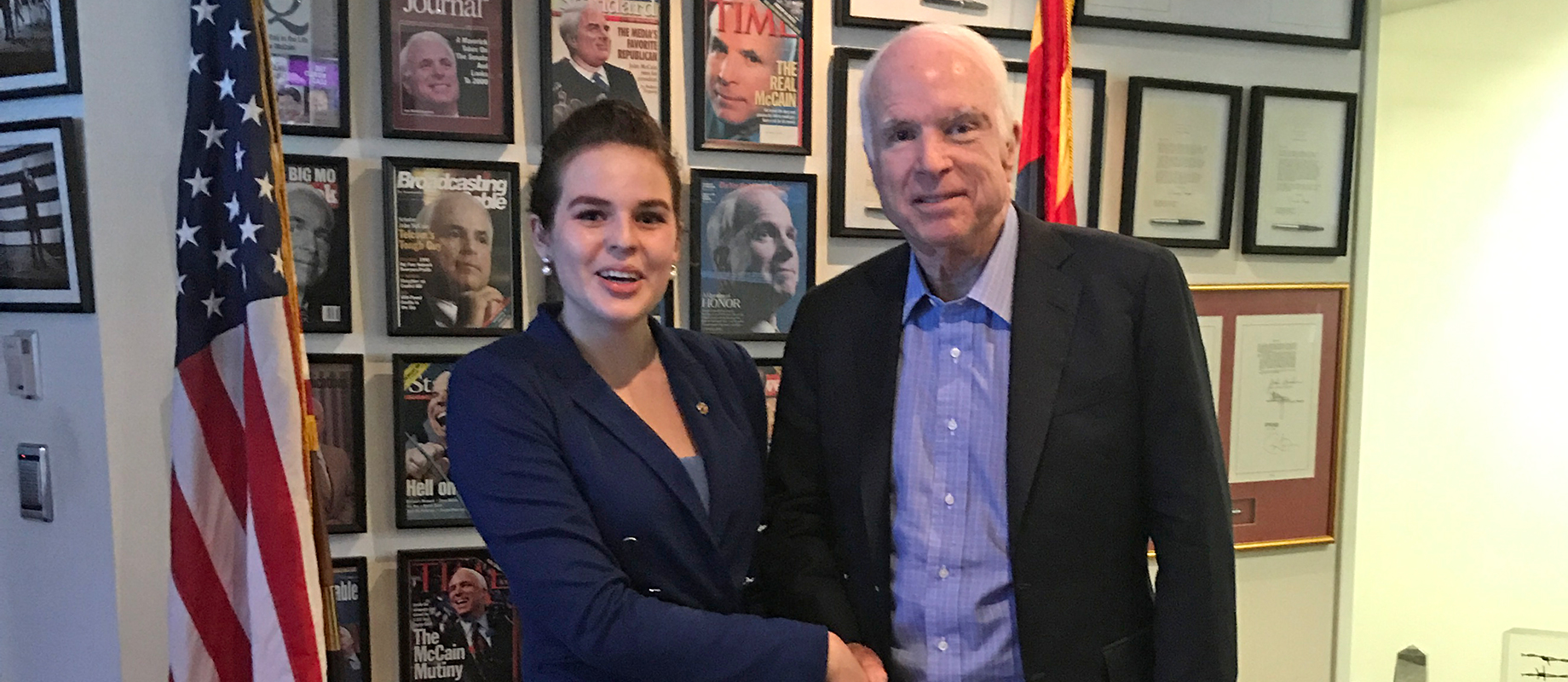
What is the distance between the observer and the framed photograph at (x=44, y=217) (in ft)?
5.48

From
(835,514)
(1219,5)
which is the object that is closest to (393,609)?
(835,514)

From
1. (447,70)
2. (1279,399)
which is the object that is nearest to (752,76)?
(447,70)

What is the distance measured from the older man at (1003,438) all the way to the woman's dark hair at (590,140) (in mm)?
310

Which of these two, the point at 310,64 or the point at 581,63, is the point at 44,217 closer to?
the point at 310,64

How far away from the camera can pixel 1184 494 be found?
112 centimetres

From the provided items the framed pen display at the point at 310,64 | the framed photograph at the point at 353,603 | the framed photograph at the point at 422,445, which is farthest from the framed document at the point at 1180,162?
the framed photograph at the point at 353,603

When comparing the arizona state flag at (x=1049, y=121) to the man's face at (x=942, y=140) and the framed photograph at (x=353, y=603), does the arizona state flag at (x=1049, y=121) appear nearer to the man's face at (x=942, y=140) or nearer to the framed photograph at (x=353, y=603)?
the man's face at (x=942, y=140)

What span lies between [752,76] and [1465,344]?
8.96 ft

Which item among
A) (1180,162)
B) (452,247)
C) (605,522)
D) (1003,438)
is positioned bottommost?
(605,522)

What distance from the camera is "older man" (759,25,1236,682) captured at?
3.70ft

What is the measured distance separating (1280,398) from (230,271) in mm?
2540

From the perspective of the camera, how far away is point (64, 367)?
68.5 inches

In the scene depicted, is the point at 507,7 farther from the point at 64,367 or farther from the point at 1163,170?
the point at 1163,170

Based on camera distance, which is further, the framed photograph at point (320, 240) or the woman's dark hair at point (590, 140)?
the framed photograph at point (320, 240)
